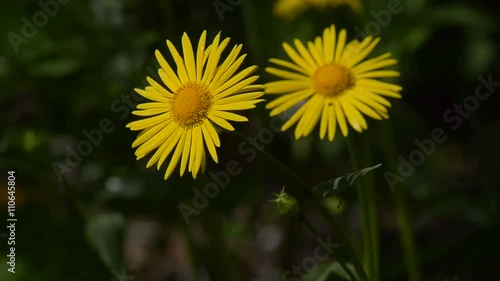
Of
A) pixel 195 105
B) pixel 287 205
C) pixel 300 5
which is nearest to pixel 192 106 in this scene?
pixel 195 105

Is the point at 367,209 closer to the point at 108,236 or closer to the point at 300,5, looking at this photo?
the point at 108,236

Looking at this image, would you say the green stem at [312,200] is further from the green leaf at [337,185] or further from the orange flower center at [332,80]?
the orange flower center at [332,80]

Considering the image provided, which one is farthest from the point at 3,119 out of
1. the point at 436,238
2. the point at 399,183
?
the point at 436,238

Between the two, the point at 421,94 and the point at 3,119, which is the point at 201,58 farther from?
the point at 421,94

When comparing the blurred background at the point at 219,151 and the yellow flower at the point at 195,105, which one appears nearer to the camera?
the yellow flower at the point at 195,105

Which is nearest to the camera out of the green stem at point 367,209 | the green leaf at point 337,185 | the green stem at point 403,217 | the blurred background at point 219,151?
the green leaf at point 337,185

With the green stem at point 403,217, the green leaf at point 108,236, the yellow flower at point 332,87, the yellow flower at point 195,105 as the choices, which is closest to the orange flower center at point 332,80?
the yellow flower at point 332,87

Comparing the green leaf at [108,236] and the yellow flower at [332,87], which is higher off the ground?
the green leaf at [108,236]
